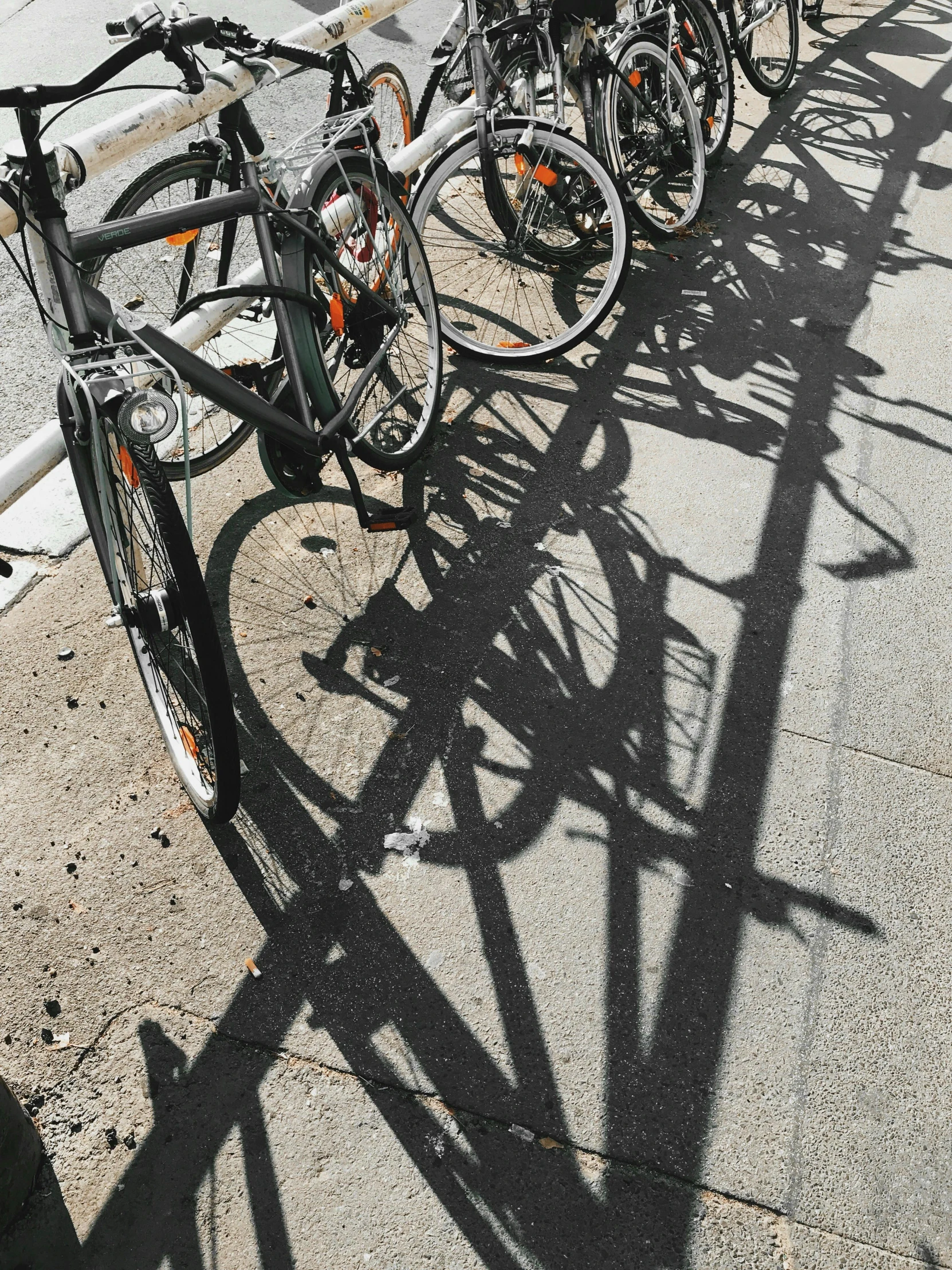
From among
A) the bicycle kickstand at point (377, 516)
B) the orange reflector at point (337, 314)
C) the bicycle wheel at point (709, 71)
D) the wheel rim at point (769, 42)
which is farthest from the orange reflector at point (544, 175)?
the wheel rim at point (769, 42)

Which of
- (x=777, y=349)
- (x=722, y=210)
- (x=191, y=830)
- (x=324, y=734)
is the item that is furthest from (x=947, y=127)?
(x=191, y=830)

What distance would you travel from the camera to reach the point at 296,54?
11.1ft

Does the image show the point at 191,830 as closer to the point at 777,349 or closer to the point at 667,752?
the point at 667,752

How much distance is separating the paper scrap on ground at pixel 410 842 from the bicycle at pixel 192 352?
0.44 meters

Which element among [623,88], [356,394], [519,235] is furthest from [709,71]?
[356,394]

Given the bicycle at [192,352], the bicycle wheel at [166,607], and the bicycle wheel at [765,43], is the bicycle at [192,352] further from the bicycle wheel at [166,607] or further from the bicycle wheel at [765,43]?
the bicycle wheel at [765,43]

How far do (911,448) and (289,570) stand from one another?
258cm

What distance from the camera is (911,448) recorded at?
4344mm

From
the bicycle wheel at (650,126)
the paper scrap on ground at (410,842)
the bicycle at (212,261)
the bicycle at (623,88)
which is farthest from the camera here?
the bicycle wheel at (650,126)

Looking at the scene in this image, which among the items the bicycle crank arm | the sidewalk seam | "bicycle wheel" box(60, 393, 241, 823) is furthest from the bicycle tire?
the sidewalk seam

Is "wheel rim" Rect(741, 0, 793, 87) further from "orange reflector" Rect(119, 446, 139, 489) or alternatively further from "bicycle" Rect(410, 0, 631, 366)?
"orange reflector" Rect(119, 446, 139, 489)

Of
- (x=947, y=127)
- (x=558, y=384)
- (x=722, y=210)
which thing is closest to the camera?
(x=558, y=384)

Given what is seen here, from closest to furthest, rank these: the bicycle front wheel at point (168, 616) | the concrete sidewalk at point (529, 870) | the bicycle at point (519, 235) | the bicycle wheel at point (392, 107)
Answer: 1. the concrete sidewalk at point (529, 870)
2. the bicycle front wheel at point (168, 616)
3. the bicycle at point (519, 235)
4. the bicycle wheel at point (392, 107)

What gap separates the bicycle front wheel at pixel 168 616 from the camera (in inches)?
96.3
